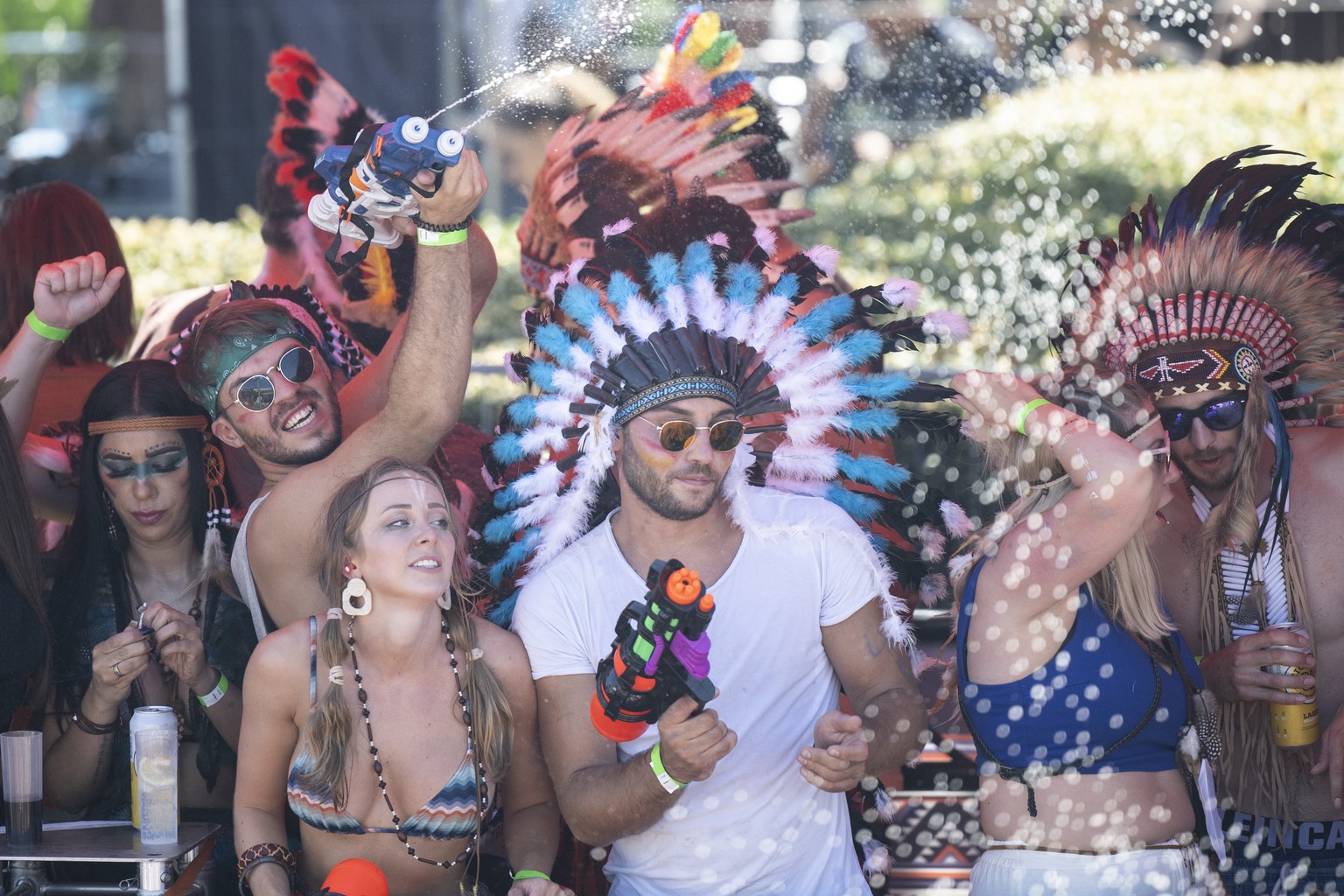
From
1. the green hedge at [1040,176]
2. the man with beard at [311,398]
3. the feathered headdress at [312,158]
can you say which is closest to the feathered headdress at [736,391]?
the man with beard at [311,398]

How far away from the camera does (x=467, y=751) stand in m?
2.81

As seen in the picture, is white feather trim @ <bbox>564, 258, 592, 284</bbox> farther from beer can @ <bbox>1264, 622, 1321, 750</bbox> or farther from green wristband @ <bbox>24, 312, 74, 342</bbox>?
beer can @ <bbox>1264, 622, 1321, 750</bbox>

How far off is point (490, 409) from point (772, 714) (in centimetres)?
322

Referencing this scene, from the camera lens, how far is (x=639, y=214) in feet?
13.4

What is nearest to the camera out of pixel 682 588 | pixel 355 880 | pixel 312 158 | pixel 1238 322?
pixel 682 588

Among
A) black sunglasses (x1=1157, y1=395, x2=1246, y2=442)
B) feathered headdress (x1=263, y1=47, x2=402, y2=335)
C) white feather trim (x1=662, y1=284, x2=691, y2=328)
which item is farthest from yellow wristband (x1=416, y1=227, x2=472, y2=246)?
feathered headdress (x1=263, y1=47, x2=402, y2=335)

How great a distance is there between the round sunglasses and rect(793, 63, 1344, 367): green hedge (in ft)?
14.6

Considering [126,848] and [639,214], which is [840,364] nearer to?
[639,214]

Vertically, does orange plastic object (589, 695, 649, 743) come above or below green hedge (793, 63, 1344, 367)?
below

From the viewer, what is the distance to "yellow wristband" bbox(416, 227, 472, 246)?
2922 millimetres

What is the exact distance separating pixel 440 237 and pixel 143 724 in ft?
3.70

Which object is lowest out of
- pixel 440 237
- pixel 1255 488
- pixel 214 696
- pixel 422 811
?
pixel 422 811

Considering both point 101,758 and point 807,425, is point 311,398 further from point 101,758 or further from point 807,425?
point 807,425

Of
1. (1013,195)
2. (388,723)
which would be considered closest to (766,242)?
(388,723)
